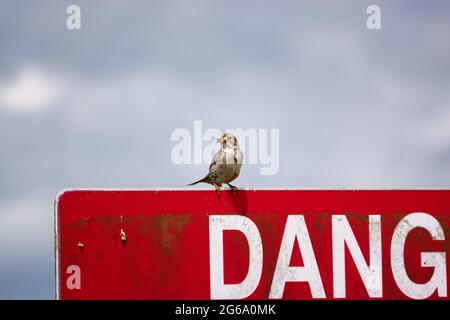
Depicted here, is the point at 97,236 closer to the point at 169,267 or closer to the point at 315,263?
the point at 169,267

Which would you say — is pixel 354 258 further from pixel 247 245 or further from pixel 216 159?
pixel 216 159

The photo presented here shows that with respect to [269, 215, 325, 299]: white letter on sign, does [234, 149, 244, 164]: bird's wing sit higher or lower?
higher

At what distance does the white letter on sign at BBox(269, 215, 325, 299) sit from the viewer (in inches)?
177

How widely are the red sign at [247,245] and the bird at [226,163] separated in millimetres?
1502

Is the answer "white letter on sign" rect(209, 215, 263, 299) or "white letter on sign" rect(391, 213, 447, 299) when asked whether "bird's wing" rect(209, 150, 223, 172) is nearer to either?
"white letter on sign" rect(209, 215, 263, 299)

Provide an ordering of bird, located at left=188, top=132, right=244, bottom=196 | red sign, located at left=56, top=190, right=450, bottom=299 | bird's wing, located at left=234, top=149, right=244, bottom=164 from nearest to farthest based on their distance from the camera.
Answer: red sign, located at left=56, top=190, right=450, bottom=299
bird, located at left=188, top=132, right=244, bottom=196
bird's wing, located at left=234, top=149, right=244, bottom=164

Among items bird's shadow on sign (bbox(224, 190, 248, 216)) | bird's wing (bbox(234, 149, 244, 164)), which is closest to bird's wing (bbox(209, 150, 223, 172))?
bird's wing (bbox(234, 149, 244, 164))

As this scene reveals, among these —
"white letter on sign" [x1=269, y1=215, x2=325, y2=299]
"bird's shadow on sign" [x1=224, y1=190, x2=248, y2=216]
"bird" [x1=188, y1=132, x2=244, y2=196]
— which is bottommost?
"white letter on sign" [x1=269, y1=215, x2=325, y2=299]

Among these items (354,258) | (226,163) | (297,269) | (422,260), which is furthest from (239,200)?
(226,163)

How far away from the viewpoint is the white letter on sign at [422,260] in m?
4.56

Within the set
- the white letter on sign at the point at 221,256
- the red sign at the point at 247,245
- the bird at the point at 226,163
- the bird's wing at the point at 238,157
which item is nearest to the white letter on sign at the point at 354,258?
the red sign at the point at 247,245

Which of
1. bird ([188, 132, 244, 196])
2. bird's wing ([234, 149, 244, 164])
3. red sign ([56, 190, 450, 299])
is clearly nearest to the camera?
red sign ([56, 190, 450, 299])

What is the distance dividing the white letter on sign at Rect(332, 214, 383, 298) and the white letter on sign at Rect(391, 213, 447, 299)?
0.09m
